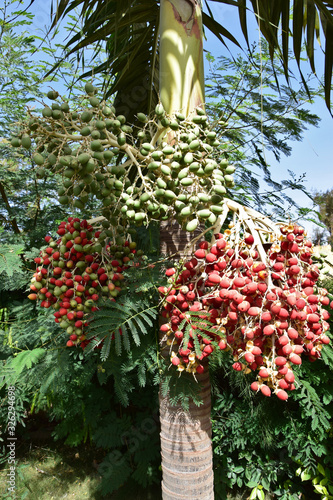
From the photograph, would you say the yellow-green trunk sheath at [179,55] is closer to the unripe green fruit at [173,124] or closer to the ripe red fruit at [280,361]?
the unripe green fruit at [173,124]

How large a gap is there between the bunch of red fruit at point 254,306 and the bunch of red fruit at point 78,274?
0.29 metres

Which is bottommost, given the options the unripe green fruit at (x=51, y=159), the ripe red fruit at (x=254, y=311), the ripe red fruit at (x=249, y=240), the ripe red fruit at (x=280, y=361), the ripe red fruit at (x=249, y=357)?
the ripe red fruit at (x=280, y=361)

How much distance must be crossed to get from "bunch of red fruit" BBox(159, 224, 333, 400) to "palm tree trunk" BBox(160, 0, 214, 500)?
306 millimetres

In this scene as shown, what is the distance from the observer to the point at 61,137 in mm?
1182

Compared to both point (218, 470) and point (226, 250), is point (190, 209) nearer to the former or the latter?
point (226, 250)

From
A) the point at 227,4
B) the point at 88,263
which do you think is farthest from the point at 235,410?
the point at 227,4

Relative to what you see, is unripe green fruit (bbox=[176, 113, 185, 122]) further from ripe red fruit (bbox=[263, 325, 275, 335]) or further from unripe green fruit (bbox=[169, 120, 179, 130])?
ripe red fruit (bbox=[263, 325, 275, 335])

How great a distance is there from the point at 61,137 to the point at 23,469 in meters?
3.54

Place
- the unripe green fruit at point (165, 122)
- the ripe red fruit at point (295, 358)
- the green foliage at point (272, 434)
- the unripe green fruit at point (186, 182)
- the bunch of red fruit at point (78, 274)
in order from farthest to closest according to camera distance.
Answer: the green foliage at point (272, 434)
the bunch of red fruit at point (78, 274)
the unripe green fruit at point (165, 122)
the unripe green fruit at point (186, 182)
the ripe red fruit at point (295, 358)

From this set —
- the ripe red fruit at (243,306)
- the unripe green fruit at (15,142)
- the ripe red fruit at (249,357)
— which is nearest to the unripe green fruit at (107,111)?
the unripe green fruit at (15,142)

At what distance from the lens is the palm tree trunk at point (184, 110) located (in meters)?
1.32

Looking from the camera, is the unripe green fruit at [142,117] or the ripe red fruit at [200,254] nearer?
the ripe red fruit at [200,254]

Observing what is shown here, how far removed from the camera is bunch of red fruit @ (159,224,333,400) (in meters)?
0.97

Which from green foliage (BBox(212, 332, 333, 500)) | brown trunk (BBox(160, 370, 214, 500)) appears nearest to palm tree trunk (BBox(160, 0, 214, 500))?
brown trunk (BBox(160, 370, 214, 500))
